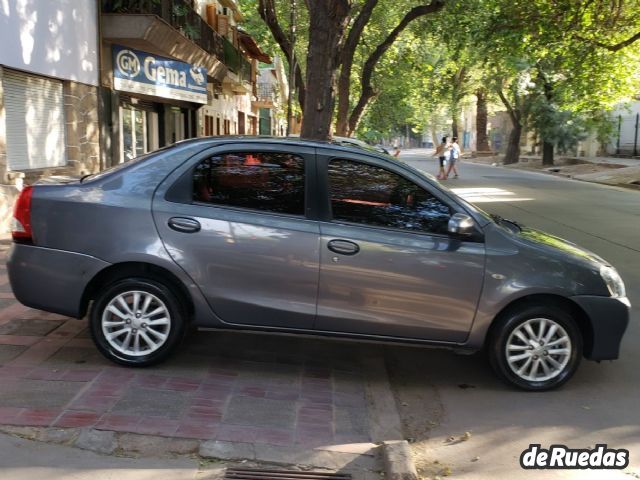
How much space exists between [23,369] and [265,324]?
5.63 ft

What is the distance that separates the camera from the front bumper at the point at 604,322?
14.5ft

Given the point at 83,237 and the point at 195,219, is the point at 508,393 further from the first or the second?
the point at 83,237

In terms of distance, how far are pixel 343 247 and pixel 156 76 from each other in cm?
1279

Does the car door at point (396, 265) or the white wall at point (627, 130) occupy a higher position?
the white wall at point (627, 130)

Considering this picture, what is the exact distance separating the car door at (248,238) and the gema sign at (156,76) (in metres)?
10.2

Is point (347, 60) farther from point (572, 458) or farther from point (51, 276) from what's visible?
point (572, 458)

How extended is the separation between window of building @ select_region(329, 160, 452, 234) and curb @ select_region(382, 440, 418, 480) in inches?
61.2

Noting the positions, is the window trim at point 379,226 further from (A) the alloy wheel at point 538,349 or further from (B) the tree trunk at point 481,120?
(B) the tree trunk at point 481,120

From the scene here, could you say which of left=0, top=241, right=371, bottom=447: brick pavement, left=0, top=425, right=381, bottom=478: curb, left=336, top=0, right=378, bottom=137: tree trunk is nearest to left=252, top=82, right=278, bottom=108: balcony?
left=336, top=0, right=378, bottom=137: tree trunk

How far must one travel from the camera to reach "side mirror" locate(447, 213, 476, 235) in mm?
4297

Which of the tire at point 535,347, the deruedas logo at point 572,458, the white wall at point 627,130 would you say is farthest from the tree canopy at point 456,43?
the white wall at point 627,130

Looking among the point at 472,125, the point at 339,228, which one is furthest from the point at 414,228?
the point at 472,125

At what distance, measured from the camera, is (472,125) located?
90875 millimetres

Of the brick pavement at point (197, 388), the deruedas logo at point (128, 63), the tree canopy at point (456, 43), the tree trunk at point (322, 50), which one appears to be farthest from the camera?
the deruedas logo at point (128, 63)
